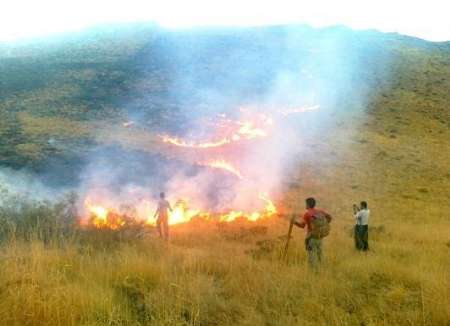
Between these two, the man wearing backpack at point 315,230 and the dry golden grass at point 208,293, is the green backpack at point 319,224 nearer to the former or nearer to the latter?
the man wearing backpack at point 315,230

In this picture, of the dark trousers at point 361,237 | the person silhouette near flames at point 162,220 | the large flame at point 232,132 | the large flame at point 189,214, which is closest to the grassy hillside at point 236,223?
the dark trousers at point 361,237

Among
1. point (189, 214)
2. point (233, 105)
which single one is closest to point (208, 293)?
point (189, 214)

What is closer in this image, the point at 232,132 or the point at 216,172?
the point at 216,172

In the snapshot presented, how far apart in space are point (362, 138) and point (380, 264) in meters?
39.4

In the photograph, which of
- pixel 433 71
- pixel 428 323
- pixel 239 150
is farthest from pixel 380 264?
pixel 433 71

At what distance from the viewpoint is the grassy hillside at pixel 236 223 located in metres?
6.77

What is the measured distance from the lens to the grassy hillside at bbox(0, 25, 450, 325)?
22.2ft

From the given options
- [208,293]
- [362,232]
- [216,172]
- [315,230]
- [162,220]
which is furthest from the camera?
[216,172]

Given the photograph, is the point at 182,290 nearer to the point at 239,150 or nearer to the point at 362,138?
the point at 239,150

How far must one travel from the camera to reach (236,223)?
23594 mm

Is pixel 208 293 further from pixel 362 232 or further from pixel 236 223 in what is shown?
pixel 236 223

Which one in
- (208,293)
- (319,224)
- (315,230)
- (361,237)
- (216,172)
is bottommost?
(208,293)

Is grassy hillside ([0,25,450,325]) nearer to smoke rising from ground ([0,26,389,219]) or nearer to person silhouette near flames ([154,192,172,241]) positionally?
smoke rising from ground ([0,26,389,219])

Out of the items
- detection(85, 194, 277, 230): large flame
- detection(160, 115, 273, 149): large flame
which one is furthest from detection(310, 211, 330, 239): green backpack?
detection(160, 115, 273, 149): large flame
